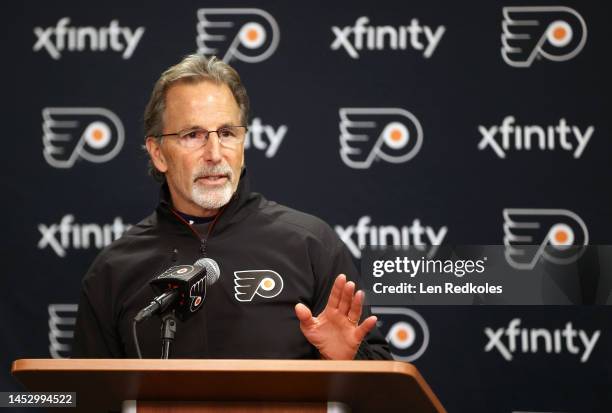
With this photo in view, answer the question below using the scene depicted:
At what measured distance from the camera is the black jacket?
279 centimetres

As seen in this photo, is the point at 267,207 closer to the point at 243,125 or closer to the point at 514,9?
the point at 243,125

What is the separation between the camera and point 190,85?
120 inches

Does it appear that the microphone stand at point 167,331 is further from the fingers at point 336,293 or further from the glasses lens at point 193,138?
the glasses lens at point 193,138

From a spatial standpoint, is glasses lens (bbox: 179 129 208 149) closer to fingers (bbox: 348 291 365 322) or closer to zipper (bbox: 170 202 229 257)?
zipper (bbox: 170 202 229 257)

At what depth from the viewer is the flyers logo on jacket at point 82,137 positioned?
384cm

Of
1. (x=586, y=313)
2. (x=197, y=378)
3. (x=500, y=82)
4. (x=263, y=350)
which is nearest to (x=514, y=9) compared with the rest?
(x=500, y=82)

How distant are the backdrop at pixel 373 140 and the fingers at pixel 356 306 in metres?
1.59

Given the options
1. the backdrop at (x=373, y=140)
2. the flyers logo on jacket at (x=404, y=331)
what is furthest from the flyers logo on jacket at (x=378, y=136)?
the flyers logo on jacket at (x=404, y=331)

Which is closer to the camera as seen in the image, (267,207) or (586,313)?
(267,207)

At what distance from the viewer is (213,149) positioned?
115 inches

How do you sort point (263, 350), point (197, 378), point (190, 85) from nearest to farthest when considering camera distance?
1. point (197, 378)
2. point (263, 350)
3. point (190, 85)

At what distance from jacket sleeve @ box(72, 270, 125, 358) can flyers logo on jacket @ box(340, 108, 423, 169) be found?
1254 millimetres

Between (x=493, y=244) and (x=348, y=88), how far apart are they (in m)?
0.85

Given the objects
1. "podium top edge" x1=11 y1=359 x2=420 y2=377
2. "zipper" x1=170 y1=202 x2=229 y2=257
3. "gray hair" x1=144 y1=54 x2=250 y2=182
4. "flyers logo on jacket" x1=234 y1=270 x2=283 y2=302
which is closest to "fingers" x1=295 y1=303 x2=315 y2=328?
"podium top edge" x1=11 y1=359 x2=420 y2=377
